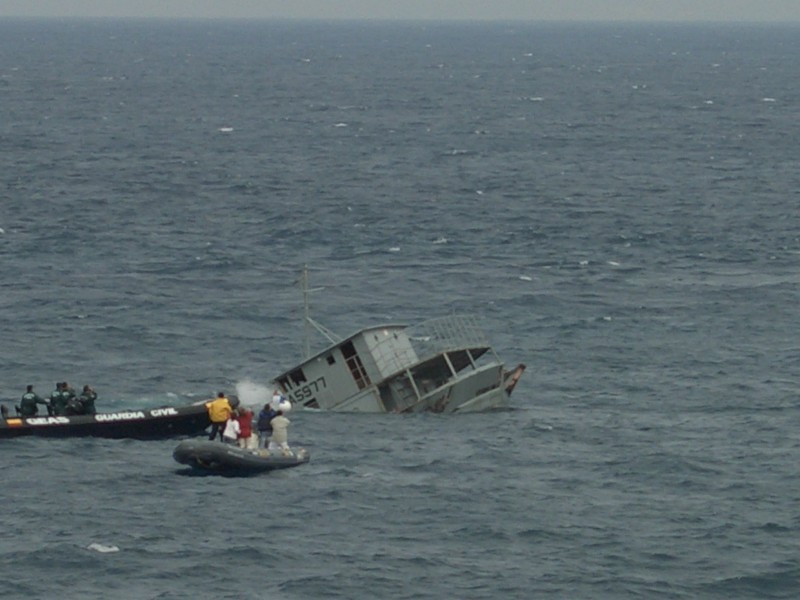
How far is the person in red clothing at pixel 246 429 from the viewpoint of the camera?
171 ft

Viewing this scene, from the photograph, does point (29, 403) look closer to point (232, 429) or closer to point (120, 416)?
point (120, 416)

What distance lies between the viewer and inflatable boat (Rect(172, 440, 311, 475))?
171 feet

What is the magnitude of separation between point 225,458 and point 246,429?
1077mm

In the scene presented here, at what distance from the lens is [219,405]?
2104 inches

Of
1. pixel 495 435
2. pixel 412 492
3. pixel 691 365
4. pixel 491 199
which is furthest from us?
pixel 491 199

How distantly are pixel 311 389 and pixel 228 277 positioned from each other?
28348 millimetres

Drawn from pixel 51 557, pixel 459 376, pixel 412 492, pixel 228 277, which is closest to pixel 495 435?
pixel 459 376

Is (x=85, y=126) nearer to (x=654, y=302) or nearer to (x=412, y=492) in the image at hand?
(x=654, y=302)

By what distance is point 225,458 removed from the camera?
52.1 meters

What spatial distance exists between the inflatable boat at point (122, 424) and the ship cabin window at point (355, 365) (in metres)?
7.59

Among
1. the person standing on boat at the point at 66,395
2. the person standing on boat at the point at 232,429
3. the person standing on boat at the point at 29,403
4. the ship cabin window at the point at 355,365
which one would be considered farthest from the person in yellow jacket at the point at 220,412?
the ship cabin window at the point at 355,365

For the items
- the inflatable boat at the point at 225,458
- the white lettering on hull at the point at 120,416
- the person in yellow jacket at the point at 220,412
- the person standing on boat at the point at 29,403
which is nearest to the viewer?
the inflatable boat at the point at 225,458

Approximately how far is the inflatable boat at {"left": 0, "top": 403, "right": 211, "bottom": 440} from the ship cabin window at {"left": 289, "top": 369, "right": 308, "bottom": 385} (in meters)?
6.83

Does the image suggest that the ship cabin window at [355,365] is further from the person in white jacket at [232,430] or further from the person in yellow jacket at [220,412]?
the person in white jacket at [232,430]
